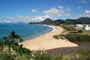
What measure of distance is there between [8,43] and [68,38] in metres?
30.3

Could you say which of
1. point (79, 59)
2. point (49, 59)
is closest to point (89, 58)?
point (79, 59)

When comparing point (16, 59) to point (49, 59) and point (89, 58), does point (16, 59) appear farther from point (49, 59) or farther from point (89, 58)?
point (89, 58)

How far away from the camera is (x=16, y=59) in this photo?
6395 mm

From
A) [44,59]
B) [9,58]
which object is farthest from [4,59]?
[44,59]

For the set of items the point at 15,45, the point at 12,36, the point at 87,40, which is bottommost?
the point at 87,40

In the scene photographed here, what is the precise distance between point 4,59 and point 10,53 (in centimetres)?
54

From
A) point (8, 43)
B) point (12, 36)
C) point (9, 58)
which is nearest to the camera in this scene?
point (9, 58)

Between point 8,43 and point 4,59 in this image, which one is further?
point 8,43

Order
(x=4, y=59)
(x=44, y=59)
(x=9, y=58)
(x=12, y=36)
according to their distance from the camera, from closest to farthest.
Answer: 1. (x=9, y=58)
2. (x=4, y=59)
3. (x=44, y=59)
4. (x=12, y=36)

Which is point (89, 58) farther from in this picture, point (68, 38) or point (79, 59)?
point (68, 38)

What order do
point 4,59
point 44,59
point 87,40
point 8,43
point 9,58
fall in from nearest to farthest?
1. point 9,58
2. point 4,59
3. point 44,59
4. point 8,43
5. point 87,40

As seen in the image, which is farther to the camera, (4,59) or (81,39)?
(81,39)

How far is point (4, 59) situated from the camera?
21.7ft

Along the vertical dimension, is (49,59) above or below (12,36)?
below
